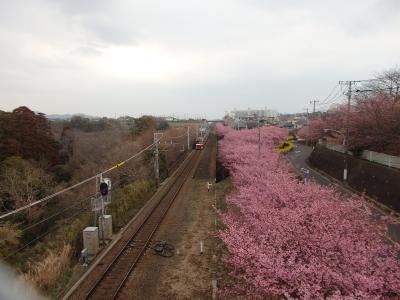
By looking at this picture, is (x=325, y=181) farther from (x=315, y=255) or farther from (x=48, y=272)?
(x=48, y=272)

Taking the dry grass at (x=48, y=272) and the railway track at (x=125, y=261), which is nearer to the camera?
the railway track at (x=125, y=261)

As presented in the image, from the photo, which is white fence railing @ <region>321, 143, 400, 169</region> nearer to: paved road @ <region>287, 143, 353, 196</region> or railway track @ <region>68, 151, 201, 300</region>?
paved road @ <region>287, 143, 353, 196</region>

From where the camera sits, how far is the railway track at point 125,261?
1124 cm

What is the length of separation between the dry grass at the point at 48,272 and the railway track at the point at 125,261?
1.21 m

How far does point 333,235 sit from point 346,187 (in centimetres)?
2481

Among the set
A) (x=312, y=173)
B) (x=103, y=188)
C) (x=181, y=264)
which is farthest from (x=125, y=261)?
(x=312, y=173)

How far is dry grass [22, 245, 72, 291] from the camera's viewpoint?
1156 centimetres

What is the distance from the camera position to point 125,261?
13.9 metres

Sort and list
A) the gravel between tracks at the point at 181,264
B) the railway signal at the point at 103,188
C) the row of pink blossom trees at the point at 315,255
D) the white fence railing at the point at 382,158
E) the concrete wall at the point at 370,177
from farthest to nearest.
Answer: the white fence railing at the point at 382,158, the concrete wall at the point at 370,177, the railway signal at the point at 103,188, the gravel between tracks at the point at 181,264, the row of pink blossom trees at the point at 315,255

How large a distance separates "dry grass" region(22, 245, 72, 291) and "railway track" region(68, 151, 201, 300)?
121 centimetres

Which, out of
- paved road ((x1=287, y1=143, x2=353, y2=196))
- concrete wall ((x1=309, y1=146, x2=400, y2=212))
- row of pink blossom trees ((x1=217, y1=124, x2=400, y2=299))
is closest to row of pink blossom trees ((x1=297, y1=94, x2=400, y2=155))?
concrete wall ((x1=309, y1=146, x2=400, y2=212))

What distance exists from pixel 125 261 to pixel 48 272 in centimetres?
298

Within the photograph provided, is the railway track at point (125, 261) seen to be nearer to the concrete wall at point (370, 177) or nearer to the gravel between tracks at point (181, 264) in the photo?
the gravel between tracks at point (181, 264)

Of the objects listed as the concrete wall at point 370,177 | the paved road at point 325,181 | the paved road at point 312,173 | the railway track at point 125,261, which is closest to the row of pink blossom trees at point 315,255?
the railway track at point 125,261
